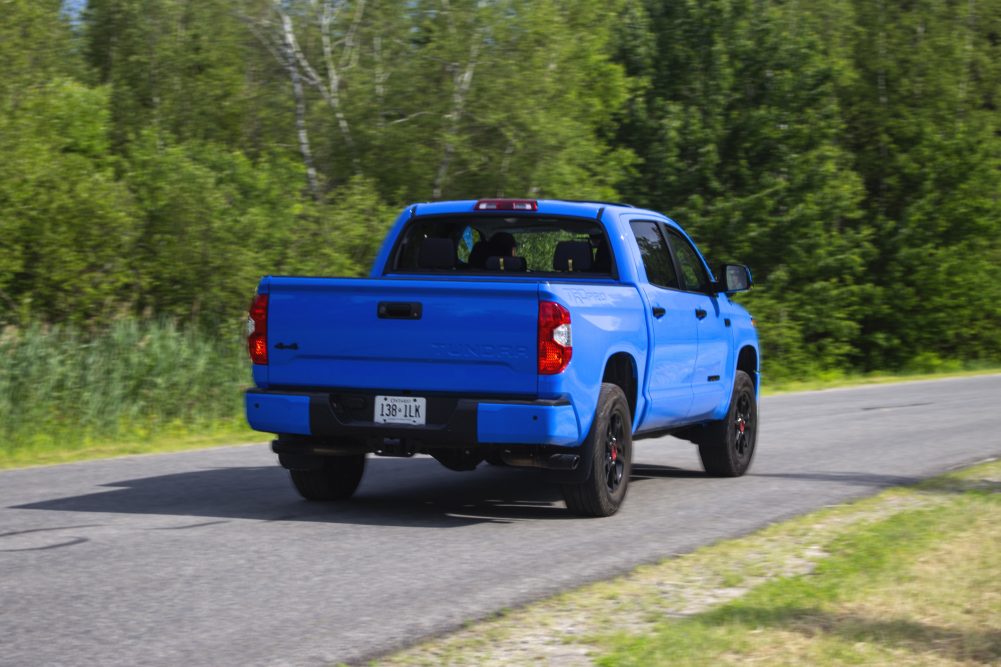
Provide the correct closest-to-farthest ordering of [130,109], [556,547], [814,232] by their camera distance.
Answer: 1. [556,547]
2. [814,232]
3. [130,109]

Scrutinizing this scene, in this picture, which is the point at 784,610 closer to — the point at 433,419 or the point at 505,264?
the point at 433,419

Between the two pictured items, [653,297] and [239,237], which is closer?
[653,297]

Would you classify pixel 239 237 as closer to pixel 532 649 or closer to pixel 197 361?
pixel 197 361

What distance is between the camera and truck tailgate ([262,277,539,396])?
8234 millimetres

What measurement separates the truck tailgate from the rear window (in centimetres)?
161

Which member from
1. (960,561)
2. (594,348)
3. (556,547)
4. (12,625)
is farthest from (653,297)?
(12,625)

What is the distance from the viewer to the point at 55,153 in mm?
24578

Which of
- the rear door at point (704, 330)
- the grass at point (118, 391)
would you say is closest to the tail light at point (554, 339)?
the rear door at point (704, 330)

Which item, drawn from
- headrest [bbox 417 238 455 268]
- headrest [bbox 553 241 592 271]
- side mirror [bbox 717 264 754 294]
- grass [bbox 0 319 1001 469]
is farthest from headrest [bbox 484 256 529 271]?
grass [bbox 0 319 1001 469]

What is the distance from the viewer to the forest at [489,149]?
2438 centimetres

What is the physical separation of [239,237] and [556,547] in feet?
59.4

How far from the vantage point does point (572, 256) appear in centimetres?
977

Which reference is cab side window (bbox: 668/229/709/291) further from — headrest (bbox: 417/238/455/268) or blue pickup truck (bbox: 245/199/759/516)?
headrest (bbox: 417/238/455/268)

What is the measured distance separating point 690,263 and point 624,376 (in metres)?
2.23
